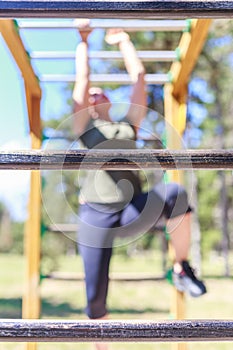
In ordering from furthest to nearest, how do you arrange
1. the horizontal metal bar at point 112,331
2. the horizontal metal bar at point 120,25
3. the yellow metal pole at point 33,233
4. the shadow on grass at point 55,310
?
1. the shadow on grass at point 55,310
2. the yellow metal pole at point 33,233
3. the horizontal metal bar at point 120,25
4. the horizontal metal bar at point 112,331

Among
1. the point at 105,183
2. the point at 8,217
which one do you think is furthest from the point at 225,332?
the point at 8,217

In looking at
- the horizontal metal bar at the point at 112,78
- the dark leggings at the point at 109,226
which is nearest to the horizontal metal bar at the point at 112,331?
the dark leggings at the point at 109,226

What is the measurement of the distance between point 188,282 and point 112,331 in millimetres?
1583

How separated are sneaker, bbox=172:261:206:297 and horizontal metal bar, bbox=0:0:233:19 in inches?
62.6

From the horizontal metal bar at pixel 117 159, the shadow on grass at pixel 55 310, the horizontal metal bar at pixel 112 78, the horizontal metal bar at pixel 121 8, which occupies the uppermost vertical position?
the horizontal metal bar at pixel 112 78

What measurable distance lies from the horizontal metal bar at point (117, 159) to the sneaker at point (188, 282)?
4.92 feet

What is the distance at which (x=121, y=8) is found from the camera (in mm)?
667

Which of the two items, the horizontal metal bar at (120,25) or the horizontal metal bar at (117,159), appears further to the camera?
the horizontal metal bar at (120,25)

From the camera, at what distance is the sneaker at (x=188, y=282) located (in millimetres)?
2094

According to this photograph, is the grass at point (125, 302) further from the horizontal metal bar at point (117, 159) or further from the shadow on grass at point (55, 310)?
the horizontal metal bar at point (117, 159)

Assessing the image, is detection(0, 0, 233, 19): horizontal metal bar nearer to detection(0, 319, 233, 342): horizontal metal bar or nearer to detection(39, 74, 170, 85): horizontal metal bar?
detection(0, 319, 233, 342): horizontal metal bar

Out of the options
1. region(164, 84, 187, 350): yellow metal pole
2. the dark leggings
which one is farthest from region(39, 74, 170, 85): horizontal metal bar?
the dark leggings

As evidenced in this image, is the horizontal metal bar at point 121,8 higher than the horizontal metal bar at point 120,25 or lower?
lower

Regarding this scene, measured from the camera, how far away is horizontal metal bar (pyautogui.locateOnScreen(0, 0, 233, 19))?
0.67 m
